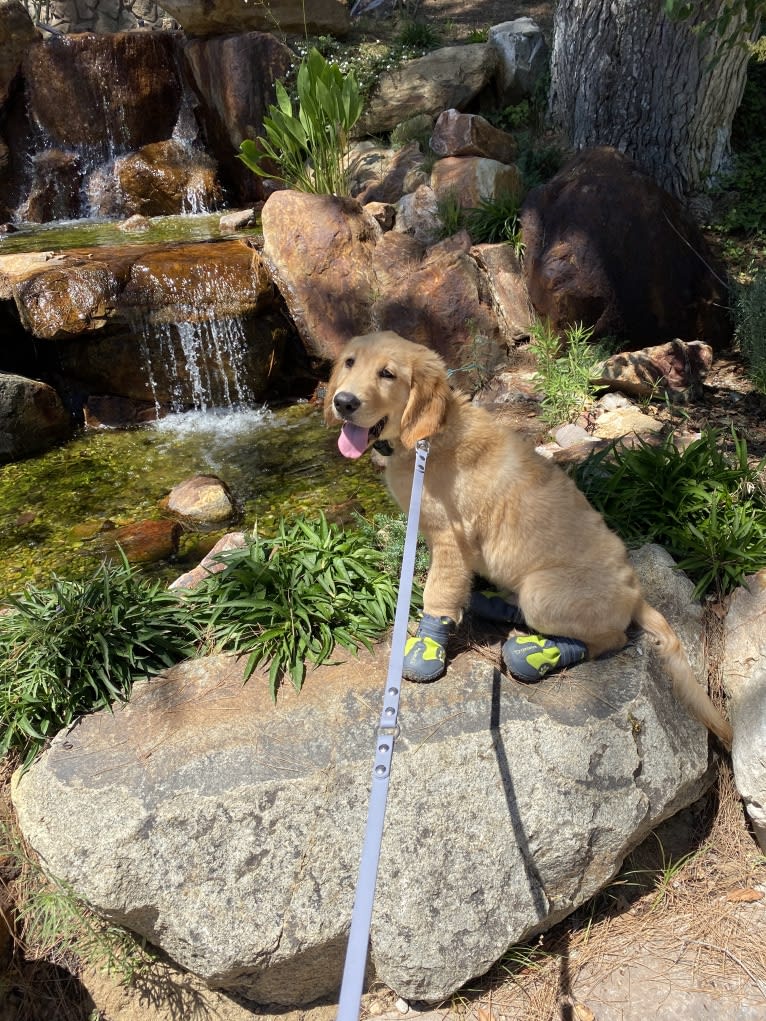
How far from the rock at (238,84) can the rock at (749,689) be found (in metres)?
10.3

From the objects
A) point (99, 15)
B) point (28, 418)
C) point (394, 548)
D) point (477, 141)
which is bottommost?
point (28, 418)

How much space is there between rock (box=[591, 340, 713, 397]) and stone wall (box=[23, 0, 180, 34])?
13.7m

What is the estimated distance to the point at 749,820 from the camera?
9.80 feet

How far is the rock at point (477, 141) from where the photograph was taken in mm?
8242

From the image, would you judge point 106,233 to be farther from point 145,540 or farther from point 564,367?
point 564,367

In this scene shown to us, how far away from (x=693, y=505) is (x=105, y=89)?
42.1ft

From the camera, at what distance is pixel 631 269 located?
6.18 meters

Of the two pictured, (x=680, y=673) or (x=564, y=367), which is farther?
(x=564, y=367)

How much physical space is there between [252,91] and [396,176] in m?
3.93

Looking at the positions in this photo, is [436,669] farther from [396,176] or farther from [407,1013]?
[396,176]

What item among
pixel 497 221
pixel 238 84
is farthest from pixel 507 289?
pixel 238 84

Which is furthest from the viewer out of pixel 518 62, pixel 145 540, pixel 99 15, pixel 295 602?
pixel 99 15

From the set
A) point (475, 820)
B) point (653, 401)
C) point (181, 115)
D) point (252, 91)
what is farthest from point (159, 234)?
point (475, 820)

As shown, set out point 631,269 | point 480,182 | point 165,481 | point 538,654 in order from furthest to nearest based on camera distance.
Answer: point 480,182 < point 165,481 < point 631,269 < point 538,654
